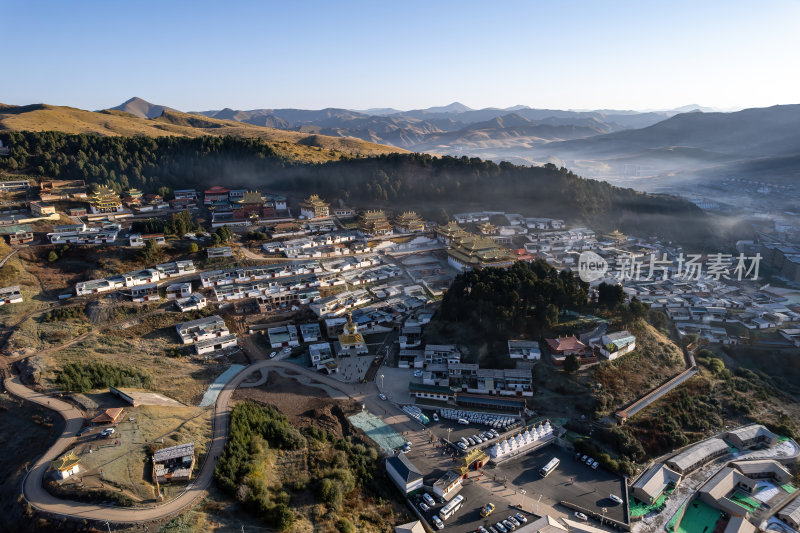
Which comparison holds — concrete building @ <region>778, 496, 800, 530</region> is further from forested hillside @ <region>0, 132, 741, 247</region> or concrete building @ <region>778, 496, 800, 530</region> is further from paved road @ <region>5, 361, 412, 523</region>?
forested hillside @ <region>0, 132, 741, 247</region>

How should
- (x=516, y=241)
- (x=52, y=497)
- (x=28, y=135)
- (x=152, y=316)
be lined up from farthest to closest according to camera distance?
1. (x=28, y=135)
2. (x=516, y=241)
3. (x=152, y=316)
4. (x=52, y=497)

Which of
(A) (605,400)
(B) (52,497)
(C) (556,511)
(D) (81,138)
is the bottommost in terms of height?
(C) (556,511)

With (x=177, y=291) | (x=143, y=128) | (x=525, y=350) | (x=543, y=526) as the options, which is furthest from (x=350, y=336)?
(x=143, y=128)

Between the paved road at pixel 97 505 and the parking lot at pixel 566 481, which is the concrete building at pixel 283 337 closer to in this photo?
the paved road at pixel 97 505

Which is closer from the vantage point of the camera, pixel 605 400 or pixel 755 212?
pixel 605 400

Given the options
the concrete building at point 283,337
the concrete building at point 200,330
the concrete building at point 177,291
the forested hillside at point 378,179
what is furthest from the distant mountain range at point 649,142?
the concrete building at point 283,337

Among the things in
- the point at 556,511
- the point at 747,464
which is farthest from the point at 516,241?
the point at 556,511

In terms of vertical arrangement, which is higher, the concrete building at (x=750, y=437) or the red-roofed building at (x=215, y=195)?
the red-roofed building at (x=215, y=195)

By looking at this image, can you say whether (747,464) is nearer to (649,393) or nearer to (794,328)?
(649,393)
